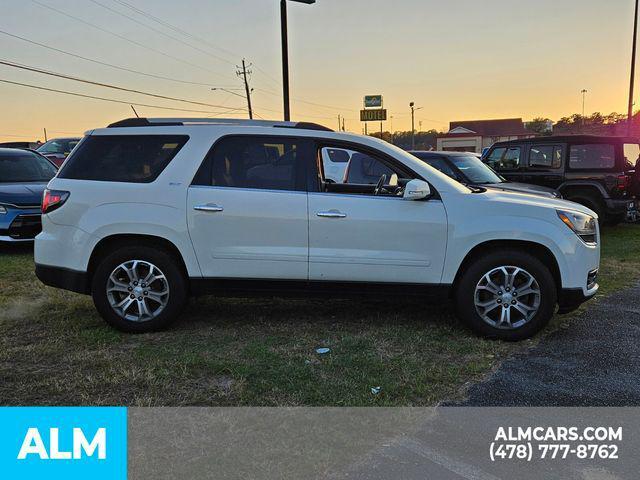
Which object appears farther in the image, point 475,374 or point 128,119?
point 128,119

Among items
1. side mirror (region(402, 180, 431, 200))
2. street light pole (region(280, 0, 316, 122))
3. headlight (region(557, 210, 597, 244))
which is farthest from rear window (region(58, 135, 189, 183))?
street light pole (region(280, 0, 316, 122))

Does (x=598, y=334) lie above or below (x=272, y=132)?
below

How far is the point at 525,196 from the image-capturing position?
499 centimetres

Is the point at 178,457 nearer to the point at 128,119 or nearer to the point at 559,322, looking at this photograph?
the point at 128,119

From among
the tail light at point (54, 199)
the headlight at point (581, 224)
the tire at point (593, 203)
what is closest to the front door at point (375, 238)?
the headlight at point (581, 224)

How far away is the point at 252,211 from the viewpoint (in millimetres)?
4613

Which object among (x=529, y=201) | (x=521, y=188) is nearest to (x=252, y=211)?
(x=529, y=201)

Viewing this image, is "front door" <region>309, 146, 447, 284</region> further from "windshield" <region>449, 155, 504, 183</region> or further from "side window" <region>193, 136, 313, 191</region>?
"windshield" <region>449, 155, 504, 183</region>

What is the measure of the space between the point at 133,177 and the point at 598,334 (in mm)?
4375

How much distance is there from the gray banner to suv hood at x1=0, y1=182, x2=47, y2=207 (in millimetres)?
6308

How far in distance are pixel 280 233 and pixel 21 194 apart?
5.79 m

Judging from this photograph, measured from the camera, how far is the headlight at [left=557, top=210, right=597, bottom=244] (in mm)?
4625

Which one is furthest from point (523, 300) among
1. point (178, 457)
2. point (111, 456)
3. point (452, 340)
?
point (111, 456)

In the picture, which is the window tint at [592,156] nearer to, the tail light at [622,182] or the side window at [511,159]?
the tail light at [622,182]
